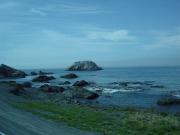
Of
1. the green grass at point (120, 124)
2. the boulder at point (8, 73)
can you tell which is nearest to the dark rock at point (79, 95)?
the green grass at point (120, 124)

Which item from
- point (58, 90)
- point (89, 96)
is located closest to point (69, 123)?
point (89, 96)

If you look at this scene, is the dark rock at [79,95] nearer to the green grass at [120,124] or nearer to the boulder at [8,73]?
the green grass at [120,124]

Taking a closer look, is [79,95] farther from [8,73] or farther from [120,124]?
[8,73]

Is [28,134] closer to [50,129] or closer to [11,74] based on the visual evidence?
[50,129]

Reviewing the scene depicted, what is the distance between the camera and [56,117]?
24.3m

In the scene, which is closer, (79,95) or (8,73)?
(79,95)

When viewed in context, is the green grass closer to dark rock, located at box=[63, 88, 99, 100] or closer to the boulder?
dark rock, located at box=[63, 88, 99, 100]

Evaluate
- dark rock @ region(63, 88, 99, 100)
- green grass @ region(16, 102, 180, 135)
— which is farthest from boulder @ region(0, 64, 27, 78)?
green grass @ region(16, 102, 180, 135)

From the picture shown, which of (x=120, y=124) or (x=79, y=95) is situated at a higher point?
(x=120, y=124)

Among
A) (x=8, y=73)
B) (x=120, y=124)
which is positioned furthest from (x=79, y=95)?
(x=8, y=73)

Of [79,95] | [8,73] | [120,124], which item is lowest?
[79,95]

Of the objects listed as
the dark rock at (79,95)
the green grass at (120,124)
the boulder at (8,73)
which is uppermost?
the boulder at (8,73)

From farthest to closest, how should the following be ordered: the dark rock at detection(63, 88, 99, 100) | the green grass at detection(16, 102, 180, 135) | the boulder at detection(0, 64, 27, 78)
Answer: the boulder at detection(0, 64, 27, 78), the dark rock at detection(63, 88, 99, 100), the green grass at detection(16, 102, 180, 135)

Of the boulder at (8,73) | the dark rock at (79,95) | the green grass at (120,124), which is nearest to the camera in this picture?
the green grass at (120,124)
